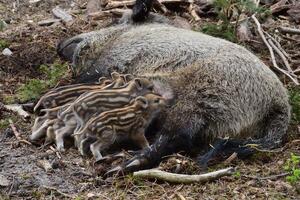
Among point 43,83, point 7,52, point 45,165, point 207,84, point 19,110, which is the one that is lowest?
point 7,52

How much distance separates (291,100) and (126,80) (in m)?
1.77

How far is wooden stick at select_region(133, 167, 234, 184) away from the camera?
17.7 feet

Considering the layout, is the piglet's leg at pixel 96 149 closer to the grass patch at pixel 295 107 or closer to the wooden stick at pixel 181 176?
the wooden stick at pixel 181 176

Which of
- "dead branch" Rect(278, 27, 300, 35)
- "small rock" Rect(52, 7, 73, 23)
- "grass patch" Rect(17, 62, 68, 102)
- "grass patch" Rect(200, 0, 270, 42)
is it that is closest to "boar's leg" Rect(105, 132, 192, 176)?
"grass patch" Rect(17, 62, 68, 102)

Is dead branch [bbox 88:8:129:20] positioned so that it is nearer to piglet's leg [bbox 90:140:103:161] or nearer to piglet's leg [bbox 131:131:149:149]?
piglet's leg [bbox 131:131:149:149]

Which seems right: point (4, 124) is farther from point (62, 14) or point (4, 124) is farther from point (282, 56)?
point (62, 14)

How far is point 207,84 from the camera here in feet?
20.5

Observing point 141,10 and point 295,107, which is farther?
point 141,10

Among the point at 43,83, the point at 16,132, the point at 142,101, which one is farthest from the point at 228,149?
the point at 43,83

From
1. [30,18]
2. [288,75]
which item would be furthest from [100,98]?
[30,18]

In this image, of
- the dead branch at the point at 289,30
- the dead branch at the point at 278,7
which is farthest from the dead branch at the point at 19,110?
the dead branch at the point at 278,7

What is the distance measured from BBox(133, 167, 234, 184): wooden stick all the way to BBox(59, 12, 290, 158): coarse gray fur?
64 centimetres

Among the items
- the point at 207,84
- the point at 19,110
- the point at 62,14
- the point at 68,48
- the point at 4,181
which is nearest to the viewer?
the point at 4,181

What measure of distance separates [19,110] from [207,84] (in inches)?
90.8
